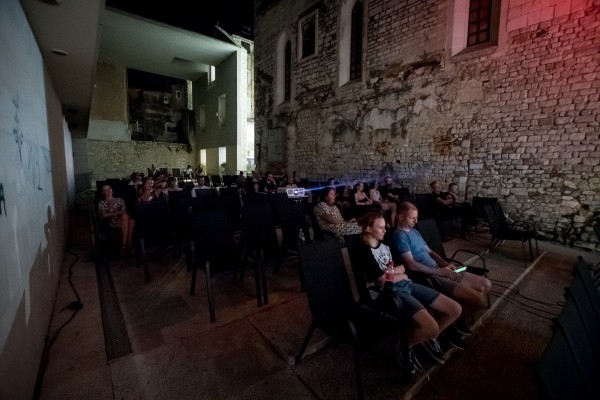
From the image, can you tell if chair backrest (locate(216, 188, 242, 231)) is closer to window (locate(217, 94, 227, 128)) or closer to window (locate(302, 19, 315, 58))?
window (locate(302, 19, 315, 58))

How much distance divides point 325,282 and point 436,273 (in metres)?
1.12

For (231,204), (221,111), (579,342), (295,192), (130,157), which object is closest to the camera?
(579,342)

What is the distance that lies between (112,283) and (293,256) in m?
2.35

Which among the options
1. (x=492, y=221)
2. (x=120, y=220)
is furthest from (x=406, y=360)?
(x=120, y=220)

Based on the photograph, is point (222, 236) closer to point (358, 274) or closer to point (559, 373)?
point (358, 274)

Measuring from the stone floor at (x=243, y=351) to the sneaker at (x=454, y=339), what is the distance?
73 mm

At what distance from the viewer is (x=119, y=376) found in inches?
78.4

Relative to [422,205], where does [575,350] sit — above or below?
below

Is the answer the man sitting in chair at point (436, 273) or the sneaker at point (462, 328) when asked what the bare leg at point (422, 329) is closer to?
the man sitting in chair at point (436, 273)

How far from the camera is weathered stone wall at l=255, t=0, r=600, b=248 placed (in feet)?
17.8

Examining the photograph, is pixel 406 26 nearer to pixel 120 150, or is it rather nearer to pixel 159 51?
pixel 159 51

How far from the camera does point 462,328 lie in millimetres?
2480

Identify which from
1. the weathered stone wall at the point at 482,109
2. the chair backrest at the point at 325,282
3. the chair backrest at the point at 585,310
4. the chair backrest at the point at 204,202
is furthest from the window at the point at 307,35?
the chair backrest at the point at 585,310

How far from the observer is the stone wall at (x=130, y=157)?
18.6 metres
